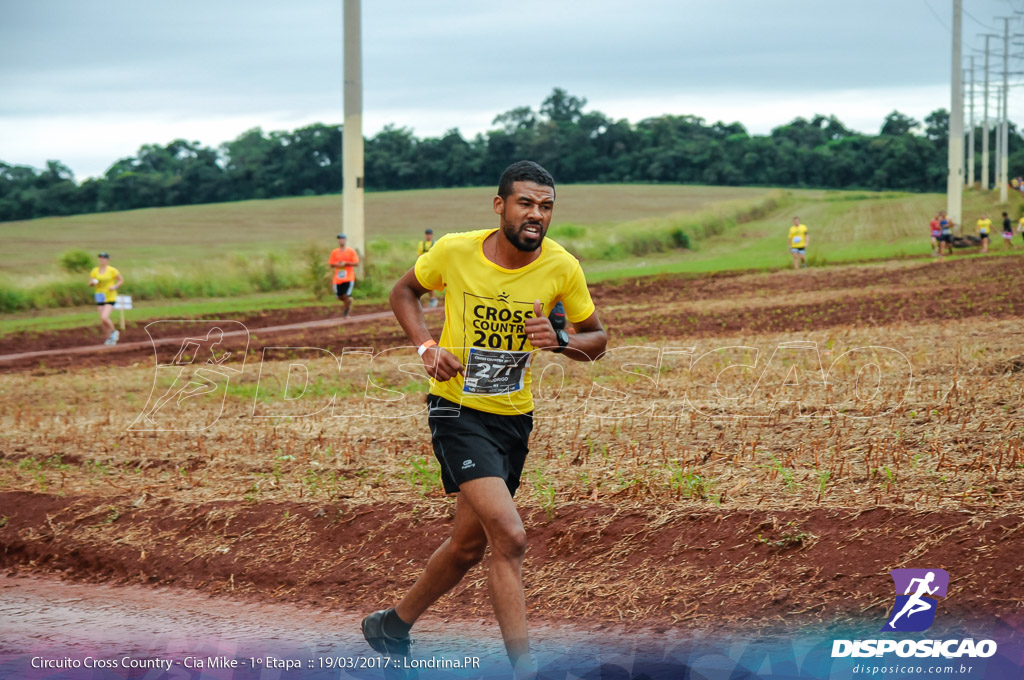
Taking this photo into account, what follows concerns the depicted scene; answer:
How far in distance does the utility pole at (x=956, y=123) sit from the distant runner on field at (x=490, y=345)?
122 feet

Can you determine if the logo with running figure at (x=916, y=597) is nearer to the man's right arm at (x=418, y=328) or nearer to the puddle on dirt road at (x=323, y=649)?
the puddle on dirt road at (x=323, y=649)

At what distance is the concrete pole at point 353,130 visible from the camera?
28203 millimetres

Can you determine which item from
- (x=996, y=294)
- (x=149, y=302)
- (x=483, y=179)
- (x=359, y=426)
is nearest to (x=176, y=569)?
(x=359, y=426)

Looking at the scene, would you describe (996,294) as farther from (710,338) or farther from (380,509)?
(380,509)

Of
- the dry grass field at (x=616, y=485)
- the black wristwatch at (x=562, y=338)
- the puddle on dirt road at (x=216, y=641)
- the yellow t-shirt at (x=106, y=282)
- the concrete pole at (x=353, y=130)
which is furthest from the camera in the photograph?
the concrete pole at (x=353, y=130)

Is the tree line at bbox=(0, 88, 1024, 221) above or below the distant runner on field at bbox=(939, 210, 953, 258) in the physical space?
above

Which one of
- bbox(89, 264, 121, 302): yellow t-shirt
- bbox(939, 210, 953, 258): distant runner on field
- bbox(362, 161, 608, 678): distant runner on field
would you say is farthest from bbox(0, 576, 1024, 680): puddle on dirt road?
bbox(939, 210, 953, 258): distant runner on field

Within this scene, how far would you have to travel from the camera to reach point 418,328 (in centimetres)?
515

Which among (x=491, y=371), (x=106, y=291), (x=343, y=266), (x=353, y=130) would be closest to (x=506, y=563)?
(x=491, y=371)

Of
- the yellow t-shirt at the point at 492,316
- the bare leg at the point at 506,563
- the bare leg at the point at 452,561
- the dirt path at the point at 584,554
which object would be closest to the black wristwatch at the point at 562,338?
the yellow t-shirt at the point at 492,316

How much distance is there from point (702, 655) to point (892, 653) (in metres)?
0.87

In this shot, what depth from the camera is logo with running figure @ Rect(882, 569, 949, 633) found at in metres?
5.14

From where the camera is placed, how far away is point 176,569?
7.07 metres

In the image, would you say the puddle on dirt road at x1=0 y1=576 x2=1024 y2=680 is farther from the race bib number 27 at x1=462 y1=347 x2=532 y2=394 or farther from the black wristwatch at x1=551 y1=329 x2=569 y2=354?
the black wristwatch at x1=551 y1=329 x2=569 y2=354
